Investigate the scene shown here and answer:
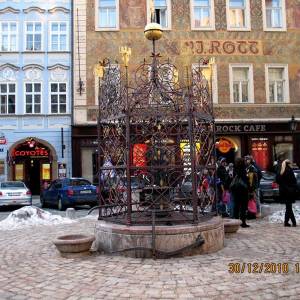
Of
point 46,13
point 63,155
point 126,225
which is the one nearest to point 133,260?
point 126,225

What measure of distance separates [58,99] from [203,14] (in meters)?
9.75

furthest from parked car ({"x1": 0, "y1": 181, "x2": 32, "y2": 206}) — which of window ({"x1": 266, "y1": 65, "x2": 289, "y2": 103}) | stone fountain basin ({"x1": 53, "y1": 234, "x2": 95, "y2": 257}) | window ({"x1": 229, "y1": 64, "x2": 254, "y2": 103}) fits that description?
window ({"x1": 266, "y1": 65, "x2": 289, "y2": 103})

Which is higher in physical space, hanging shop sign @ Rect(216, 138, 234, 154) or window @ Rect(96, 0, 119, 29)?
window @ Rect(96, 0, 119, 29)

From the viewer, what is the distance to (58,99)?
25.4 metres

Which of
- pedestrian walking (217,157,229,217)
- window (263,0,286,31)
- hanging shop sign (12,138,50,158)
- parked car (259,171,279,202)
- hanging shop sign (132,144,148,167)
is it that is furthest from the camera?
window (263,0,286,31)

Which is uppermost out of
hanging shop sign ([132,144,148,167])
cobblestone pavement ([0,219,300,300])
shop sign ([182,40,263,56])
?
shop sign ([182,40,263,56])

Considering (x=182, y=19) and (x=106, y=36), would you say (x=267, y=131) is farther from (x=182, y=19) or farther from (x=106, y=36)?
(x=106, y=36)

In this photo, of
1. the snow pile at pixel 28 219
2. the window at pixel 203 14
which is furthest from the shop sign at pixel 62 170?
the snow pile at pixel 28 219

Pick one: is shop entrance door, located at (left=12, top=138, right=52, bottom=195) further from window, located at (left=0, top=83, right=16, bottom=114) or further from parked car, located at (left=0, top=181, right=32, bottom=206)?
parked car, located at (left=0, top=181, right=32, bottom=206)

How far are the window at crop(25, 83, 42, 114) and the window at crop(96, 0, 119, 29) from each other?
511cm

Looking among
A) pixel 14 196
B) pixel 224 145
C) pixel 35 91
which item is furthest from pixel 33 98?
pixel 224 145

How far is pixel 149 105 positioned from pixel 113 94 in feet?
2.43

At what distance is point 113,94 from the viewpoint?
8852mm

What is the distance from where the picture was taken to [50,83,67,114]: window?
25344 millimetres
